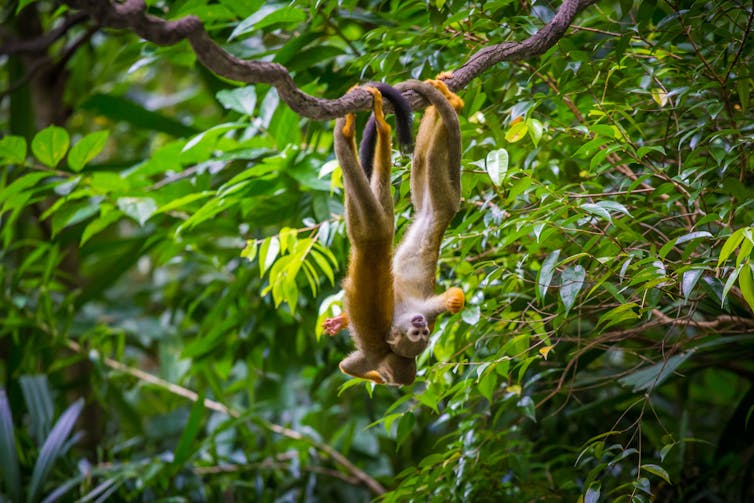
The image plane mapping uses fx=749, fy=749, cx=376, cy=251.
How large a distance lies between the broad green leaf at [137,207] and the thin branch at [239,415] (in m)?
1.21

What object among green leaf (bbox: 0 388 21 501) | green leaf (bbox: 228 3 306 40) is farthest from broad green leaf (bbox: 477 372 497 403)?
green leaf (bbox: 0 388 21 501)

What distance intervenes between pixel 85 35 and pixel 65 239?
1068mm

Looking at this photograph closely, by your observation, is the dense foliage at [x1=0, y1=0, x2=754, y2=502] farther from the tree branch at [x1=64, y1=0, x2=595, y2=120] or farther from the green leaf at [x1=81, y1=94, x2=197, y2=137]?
the tree branch at [x1=64, y1=0, x2=595, y2=120]

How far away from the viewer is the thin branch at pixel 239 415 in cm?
362

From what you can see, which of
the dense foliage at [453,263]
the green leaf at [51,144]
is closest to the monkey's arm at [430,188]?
the dense foliage at [453,263]

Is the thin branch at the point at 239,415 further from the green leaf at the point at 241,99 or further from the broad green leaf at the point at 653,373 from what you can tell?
the broad green leaf at the point at 653,373

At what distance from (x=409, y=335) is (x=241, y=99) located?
4.43 ft

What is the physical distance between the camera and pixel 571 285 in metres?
1.58

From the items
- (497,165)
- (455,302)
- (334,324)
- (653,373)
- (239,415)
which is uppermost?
(497,165)

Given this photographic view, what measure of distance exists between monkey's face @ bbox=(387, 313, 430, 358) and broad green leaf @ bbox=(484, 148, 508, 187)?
0.36 meters

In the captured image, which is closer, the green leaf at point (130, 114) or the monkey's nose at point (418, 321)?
the monkey's nose at point (418, 321)

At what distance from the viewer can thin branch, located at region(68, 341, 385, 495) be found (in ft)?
11.9

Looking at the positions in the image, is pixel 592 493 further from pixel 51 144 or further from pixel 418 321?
pixel 51 144

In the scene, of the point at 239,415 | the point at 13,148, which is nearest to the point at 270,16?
the point at 13,148
